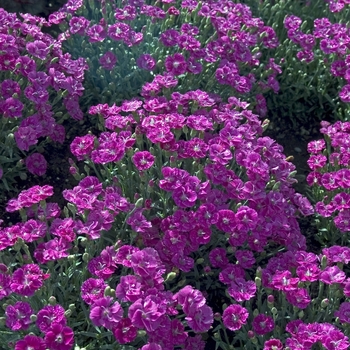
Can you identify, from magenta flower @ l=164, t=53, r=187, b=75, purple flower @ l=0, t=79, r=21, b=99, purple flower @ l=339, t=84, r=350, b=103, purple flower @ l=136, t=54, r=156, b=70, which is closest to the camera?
purple flower @ l=0, t=79, r=21, b=99

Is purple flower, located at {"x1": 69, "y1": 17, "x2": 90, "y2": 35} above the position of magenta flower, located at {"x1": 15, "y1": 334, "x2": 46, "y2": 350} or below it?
above

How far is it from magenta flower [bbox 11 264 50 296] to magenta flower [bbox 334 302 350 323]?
1.21 m

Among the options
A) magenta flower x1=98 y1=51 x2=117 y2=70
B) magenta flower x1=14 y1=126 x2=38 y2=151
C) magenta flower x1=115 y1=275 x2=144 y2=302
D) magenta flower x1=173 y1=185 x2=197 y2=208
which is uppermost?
magenta flower x1=98 y1=51 x2=117 y2=70

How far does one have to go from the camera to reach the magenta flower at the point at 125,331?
2.40 meters

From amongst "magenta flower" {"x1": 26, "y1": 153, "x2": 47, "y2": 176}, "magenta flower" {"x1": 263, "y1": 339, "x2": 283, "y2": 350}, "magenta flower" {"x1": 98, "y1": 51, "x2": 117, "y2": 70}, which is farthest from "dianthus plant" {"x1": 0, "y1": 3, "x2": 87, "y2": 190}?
"magenta flower" {"x1": 263, "y1": 339, "x2": 283, "y2": 350}

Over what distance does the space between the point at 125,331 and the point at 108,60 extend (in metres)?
1.95

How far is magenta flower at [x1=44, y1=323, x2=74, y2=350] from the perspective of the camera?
2.37 meters

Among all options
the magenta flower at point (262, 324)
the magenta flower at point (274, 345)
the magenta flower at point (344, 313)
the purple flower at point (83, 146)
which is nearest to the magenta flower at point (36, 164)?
the purple flower at point (83, 146)

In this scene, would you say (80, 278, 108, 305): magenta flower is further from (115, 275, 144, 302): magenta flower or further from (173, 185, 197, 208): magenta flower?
(173, 185, 197, 208): magenta flower

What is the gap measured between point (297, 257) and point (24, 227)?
1.20m

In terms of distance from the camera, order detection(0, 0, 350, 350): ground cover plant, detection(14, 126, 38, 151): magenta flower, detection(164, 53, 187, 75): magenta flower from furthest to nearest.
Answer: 1. detection(164, 53, 187, 75): magenta flower
2. detection(14, 126, 38, 151): magenta flower
3. detection(0, 0, 350, 350): ground cover plant

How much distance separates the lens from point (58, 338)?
2.38m

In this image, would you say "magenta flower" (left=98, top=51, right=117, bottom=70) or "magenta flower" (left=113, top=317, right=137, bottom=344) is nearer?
"magenta flower" (left=113, top=317, right=137, bottom=344)

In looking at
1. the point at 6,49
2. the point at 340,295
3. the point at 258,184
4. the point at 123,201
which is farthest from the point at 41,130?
the point at 340,295
